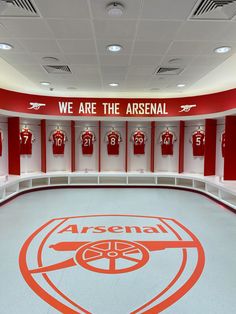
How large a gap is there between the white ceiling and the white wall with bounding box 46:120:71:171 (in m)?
1.71

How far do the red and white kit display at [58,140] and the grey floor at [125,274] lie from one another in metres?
2.22

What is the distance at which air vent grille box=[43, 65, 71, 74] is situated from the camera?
4.65 m

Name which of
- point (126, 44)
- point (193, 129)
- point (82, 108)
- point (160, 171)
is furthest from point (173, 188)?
point (126, 44)

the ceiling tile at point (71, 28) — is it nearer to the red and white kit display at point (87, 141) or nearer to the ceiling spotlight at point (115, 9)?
the ceiling spotlight at point (115, 9)

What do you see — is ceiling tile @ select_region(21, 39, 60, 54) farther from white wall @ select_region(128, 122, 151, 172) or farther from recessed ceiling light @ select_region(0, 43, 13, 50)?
white wall @ select_region(128, 122, 151, 172)

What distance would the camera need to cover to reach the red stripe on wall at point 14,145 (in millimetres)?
6250

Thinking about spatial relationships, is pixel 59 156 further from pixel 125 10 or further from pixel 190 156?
pixel 125 10

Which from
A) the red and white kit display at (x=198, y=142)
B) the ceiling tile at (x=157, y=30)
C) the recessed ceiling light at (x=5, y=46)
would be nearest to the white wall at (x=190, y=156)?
the red and white kit display at (x=198, y=142)

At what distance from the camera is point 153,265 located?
8.41 feet

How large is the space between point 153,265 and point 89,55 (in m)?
3.22

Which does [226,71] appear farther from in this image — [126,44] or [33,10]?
[33,10]

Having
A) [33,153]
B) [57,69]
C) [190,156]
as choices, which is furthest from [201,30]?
[33,153]

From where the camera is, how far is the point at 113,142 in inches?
293

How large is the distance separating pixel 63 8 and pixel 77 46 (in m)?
1.10
